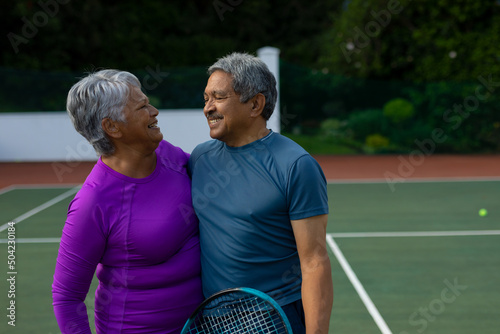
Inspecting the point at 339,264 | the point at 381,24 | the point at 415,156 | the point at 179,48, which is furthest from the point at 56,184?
the point at 179,48

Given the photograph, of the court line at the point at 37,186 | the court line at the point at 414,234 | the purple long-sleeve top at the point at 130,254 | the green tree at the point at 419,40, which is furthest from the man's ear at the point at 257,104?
the green tree at the point at 419,40

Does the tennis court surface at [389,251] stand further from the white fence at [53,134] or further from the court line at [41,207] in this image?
the white fence at [53,134]

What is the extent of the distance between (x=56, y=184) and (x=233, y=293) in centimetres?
1061

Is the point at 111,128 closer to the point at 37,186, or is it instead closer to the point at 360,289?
the point at 360,289

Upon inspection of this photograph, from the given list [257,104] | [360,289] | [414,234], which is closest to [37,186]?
[414,234]

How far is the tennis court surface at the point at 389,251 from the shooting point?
186 inches

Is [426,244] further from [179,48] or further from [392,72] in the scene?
[179,48]

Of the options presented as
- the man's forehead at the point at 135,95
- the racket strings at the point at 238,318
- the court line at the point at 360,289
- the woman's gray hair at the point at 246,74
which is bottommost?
the court line at the point at 360,289

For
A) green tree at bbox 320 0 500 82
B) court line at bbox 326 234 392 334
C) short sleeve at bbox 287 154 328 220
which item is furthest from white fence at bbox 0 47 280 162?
short sleeve at bbox 287 154 328 220

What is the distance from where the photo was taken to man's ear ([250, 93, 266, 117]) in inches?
83.5

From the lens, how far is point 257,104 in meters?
2.14

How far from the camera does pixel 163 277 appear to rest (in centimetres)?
212

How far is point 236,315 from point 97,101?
88 cm

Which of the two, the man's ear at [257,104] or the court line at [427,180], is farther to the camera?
the court line at [427,180]
